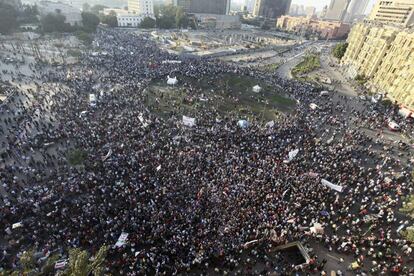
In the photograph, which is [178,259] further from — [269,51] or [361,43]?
[269,51]

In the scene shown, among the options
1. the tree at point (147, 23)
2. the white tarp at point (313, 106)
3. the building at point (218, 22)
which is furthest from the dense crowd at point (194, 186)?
the building at point (218, 22)

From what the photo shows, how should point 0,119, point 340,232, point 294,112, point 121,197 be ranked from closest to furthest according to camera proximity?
1. point 340,232
2. point 121,197
3. point 0,119
4. point 294,112

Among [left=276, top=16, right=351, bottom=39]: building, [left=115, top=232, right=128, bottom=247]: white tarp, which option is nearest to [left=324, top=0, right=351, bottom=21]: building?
[left=276, top=16, right=351, bottom=39]: building

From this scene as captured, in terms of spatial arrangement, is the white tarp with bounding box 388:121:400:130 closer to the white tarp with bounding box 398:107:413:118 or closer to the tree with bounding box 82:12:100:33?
the white tarp with bounding box 398:107:413:118

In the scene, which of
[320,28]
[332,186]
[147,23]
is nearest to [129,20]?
[147,23]

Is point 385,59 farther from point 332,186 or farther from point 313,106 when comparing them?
point 332,186

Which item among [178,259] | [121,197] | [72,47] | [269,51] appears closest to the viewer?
[178,259]

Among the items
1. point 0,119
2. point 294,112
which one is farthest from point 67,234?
point 294,112
